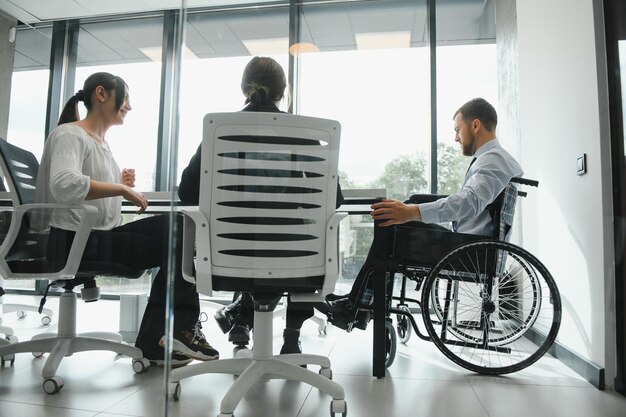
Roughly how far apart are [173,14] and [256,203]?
0.79 metres

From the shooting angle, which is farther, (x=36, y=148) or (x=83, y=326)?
(x=83, y=326)

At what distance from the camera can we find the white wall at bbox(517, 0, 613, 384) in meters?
1.49

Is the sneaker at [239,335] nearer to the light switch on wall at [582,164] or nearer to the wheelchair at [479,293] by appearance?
the wheelchair at [479,293]

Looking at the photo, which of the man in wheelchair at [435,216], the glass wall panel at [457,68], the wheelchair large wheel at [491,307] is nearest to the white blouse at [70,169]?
the man in wheelchair at [435,216]

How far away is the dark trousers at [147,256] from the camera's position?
150 cm

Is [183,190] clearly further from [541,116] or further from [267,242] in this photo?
[541,116]

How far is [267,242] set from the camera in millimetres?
1235

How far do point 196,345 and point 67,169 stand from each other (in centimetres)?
78

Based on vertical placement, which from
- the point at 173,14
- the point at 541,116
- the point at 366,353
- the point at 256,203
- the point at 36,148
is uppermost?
the point at 173,14

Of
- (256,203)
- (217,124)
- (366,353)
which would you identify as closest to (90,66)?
(217,124)

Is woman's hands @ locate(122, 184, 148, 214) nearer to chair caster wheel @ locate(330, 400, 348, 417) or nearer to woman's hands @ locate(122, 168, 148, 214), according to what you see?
woman's hands @ locate(122, 168, 148, 214)

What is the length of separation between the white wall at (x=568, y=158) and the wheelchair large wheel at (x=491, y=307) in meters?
0.11

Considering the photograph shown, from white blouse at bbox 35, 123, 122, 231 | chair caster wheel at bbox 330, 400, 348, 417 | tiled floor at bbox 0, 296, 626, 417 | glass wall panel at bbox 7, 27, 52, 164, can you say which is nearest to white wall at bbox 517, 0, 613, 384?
tiled floor at bbox 0, 296, 626, 417

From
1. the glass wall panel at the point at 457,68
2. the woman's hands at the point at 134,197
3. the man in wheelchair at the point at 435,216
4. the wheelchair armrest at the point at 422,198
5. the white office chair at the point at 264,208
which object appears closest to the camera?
the white office chair at the point at 264,208
